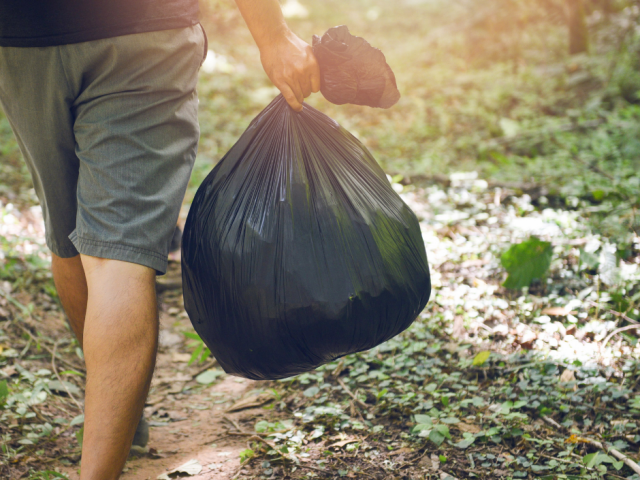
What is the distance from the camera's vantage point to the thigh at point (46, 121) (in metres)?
1.16

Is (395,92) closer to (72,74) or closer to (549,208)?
(72,74)

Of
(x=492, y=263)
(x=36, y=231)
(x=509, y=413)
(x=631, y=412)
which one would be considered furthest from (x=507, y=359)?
(x=36, y=231)

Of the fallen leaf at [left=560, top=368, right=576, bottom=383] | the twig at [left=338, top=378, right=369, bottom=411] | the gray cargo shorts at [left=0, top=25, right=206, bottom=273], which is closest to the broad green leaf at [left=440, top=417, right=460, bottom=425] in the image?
the twig at [left=338, top=378, right=369, bottom=411]

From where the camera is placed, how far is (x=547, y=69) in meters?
5.23

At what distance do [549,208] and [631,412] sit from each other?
1495 millimetres

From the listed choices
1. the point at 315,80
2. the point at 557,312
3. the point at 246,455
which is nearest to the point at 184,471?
the point at 246,455

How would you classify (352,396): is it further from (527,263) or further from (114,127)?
(114,127)

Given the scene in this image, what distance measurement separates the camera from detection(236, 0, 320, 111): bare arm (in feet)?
4.01

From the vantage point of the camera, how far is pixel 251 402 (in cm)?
175

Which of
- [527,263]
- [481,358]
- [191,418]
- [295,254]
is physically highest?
[295,254]

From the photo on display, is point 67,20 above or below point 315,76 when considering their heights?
above

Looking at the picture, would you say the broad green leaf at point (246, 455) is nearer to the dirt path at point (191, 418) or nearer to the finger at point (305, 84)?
the dirt path at point (191, 418)

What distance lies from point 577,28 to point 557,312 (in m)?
4.52

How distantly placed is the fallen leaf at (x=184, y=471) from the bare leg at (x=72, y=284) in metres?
0.49
